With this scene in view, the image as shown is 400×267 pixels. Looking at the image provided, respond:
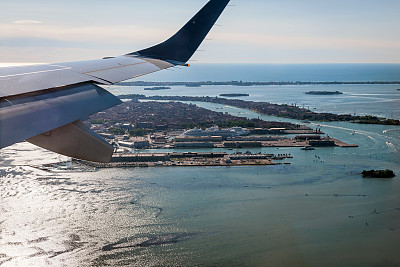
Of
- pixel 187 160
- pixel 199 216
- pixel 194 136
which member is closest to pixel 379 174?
pixel 187 160

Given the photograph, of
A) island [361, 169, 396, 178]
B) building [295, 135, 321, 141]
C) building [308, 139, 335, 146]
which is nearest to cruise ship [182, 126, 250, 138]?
building [295, 135, 321, 141]

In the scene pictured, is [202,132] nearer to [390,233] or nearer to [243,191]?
[243,191]

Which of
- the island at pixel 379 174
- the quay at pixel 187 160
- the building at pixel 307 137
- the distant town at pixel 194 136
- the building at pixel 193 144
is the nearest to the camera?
the island at pixel 379 174

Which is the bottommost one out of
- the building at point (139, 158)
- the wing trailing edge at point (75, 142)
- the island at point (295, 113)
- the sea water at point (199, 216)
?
the sea water at point (199, 216)

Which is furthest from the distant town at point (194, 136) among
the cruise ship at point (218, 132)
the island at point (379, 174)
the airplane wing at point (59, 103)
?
the airplane wing at point (59, 103)

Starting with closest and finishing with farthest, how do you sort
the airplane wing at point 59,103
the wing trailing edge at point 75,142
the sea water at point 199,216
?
the airplane wing at point 59,103 → the wing trailing edge at point 75,142 → the sea water at point 199,216

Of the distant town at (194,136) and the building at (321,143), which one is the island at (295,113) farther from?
the building at (321,143)

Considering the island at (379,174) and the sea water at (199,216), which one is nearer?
the sea water at (199,216)
